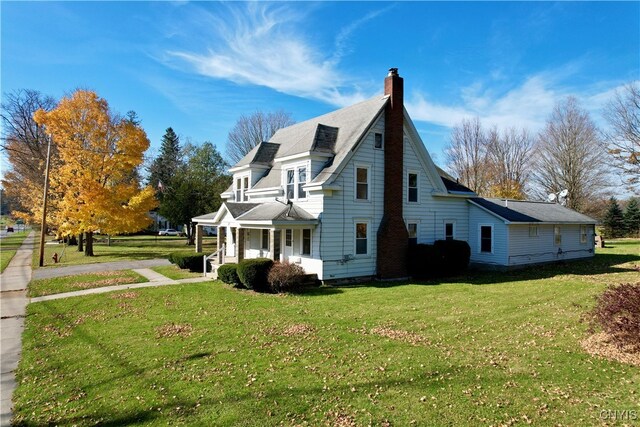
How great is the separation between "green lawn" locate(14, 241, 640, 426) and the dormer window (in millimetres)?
10608

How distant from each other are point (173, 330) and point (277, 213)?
25.9ft

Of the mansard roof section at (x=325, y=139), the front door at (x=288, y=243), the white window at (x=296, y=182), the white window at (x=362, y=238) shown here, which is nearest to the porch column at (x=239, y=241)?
the front door at (x=288, y=243)

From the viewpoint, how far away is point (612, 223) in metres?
47.8

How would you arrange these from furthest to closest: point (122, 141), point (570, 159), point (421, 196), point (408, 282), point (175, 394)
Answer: point (570, 159) < point (122, 141) < point (421, 196) < point (408, 282) < point (175, 394)

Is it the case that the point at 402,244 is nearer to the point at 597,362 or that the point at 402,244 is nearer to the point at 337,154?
the point at 337,154

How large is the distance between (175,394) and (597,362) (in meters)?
8.06

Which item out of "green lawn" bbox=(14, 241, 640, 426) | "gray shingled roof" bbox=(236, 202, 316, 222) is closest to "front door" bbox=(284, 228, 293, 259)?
"gray shingled roof" bbox=(236, 202, 316, 222)

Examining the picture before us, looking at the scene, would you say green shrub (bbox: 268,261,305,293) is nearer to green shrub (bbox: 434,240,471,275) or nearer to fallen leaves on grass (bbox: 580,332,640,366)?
green shrub (bbox: 434,240,471,275)

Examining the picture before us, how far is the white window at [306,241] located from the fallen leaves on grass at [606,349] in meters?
11.4

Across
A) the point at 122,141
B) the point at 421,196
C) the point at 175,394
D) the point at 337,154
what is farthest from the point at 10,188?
the point at 175,394

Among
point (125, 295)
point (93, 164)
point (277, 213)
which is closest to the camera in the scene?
point (125, 295)

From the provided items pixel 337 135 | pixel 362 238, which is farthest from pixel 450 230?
pixel 337 135

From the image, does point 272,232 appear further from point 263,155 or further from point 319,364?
point 319,364

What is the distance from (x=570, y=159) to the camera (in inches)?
1622
